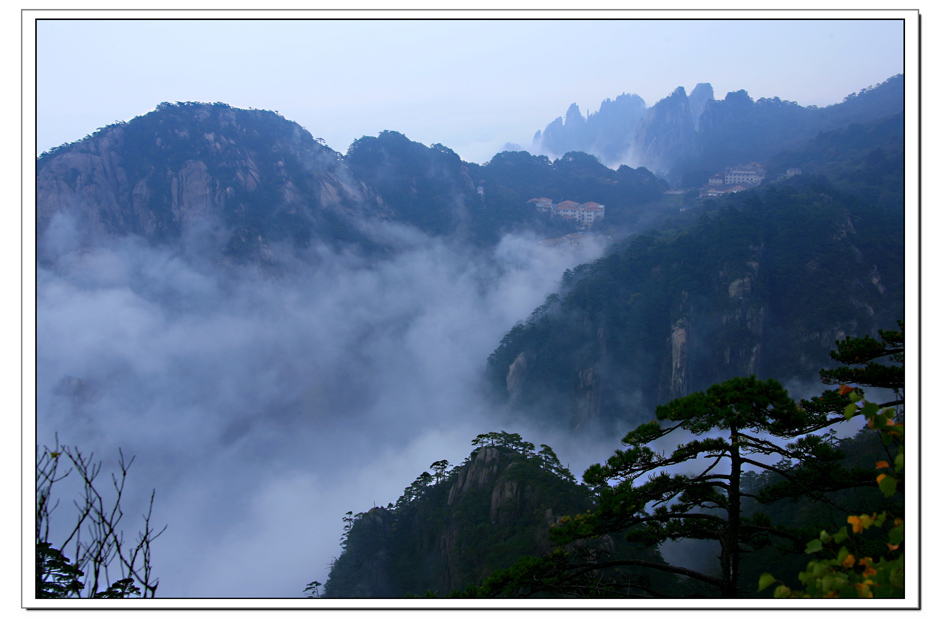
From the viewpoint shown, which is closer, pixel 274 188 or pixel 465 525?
pixel 465 525

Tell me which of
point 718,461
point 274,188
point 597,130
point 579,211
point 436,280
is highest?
point 597,130

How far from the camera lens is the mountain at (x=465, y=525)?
10.9 metres

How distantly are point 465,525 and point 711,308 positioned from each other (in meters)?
21.6

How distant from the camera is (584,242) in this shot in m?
43.8

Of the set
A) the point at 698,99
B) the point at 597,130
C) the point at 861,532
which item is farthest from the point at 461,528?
the point at 597,130

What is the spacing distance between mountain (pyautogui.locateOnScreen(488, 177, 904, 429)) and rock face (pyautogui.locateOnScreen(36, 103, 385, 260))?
2209 cm

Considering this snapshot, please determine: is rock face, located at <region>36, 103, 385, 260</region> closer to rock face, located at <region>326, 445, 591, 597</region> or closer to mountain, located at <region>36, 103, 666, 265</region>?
mountain, located at <region>36, 103, 666, 265</region>

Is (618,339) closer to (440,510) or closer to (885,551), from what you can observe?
(440,510)

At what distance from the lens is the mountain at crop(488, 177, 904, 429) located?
82.0ft

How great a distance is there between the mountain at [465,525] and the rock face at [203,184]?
102 ft

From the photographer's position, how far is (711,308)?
28.4 meters

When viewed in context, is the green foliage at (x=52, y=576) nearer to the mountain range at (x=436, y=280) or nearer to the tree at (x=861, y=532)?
the tree at (x=861, y=532)

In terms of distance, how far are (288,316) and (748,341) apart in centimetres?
3304

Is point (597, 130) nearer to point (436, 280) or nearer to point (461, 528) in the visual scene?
point (436, 280)
